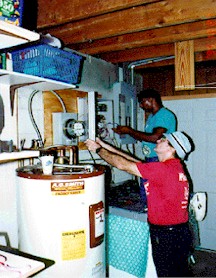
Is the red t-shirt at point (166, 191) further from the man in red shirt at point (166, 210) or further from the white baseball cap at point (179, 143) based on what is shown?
the white baseball cap at point (179, 143)

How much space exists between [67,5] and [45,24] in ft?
0.92

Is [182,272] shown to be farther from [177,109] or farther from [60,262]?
[177,109]

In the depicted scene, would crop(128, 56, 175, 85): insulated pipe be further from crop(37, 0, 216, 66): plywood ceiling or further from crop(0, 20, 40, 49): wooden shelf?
crop(0, 20, 40, 49): wooden shelf

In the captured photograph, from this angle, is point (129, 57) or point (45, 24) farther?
point (129, 57)

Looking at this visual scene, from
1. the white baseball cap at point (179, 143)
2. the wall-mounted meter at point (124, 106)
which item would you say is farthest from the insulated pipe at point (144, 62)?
the white baseball cap at point (179, 143)

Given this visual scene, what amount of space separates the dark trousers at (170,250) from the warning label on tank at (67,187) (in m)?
0.93

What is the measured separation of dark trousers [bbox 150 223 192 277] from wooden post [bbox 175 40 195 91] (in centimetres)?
168

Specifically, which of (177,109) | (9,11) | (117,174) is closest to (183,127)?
(177,109)

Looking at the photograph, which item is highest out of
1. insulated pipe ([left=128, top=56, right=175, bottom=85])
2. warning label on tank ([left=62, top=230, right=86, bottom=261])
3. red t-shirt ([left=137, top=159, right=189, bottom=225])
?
insulated pipe ([left=128, top=56, right=175, bottom=85])

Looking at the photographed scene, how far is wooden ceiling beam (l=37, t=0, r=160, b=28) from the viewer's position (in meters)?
2.36

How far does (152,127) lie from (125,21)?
1693mm

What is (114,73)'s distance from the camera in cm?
436

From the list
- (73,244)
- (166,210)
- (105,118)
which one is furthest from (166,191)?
(105,118)

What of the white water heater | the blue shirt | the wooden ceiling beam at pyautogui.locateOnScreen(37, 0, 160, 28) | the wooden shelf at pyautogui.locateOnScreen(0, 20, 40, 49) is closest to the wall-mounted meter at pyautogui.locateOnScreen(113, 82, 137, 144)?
the blue shirt
